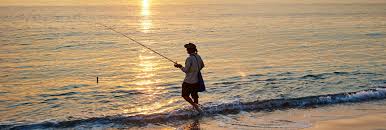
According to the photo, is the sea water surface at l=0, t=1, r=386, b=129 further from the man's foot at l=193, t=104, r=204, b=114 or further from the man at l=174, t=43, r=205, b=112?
the man at l=174, t=43, r=205, b=112

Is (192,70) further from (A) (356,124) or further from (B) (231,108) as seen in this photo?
(A) (356,124)

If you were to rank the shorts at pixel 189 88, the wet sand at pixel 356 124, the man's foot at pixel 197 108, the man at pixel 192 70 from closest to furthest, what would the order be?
the wet sand at pixel 356 124, the man at pixel 192 70, the shorts at pixel 189 88, the man's foot at pixel 197 108

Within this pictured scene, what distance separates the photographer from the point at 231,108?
11.5 meters

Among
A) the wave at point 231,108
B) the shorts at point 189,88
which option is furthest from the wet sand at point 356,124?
the shorts at point 189,88

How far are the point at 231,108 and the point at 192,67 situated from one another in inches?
87.6

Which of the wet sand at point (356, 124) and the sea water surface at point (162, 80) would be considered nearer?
the wet sand at point (356, 124)

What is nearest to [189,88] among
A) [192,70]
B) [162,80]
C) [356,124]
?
[192,70]

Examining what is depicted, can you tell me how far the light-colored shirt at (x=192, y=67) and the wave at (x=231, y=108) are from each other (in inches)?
43.8

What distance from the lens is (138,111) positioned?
1146 centimetres

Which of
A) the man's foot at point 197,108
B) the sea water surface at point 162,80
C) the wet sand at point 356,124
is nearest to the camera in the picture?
the wet sand at point 356,124

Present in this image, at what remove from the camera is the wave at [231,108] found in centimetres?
1035

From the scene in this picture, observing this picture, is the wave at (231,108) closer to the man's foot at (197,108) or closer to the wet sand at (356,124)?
the man's foot at (197,108)

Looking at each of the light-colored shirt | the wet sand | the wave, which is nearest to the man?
the light-colored shirt

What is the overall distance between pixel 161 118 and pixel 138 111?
111cm
